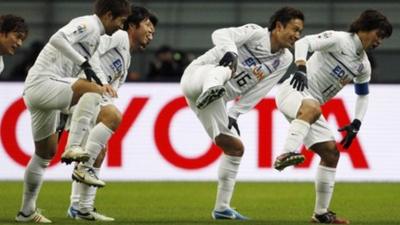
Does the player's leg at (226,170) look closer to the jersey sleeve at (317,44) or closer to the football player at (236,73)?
the football player at (236,73)

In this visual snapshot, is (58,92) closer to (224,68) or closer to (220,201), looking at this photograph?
(224,68)

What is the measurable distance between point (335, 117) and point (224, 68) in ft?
24.1

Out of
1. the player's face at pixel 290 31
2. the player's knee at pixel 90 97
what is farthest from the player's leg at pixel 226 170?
the player's knee at pixel 90 97

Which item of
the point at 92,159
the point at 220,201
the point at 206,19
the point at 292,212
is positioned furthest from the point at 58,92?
the point at 206,19

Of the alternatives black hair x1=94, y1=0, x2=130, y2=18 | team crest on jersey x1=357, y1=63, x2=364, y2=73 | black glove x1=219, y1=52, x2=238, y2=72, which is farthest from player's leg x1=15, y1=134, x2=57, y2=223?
team crest on jersey x1=357, y1=63, x2=364, y2=73

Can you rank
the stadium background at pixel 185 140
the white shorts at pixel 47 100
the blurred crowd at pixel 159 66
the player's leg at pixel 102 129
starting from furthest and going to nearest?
the blurred crowd at pixel 159 66, the stadium background at pixel 185 140, the player's leg at pixel 102 129, the white shorts at pixel 47 100

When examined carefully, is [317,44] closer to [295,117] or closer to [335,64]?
[335,64]

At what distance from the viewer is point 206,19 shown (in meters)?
23.3

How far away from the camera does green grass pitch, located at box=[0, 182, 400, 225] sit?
44.8ft

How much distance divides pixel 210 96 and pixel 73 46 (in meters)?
1.32

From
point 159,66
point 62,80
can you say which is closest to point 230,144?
point 62,80

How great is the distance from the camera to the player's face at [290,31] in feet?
44.5

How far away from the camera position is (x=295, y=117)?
1318cm

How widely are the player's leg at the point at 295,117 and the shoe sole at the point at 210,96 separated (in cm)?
72
